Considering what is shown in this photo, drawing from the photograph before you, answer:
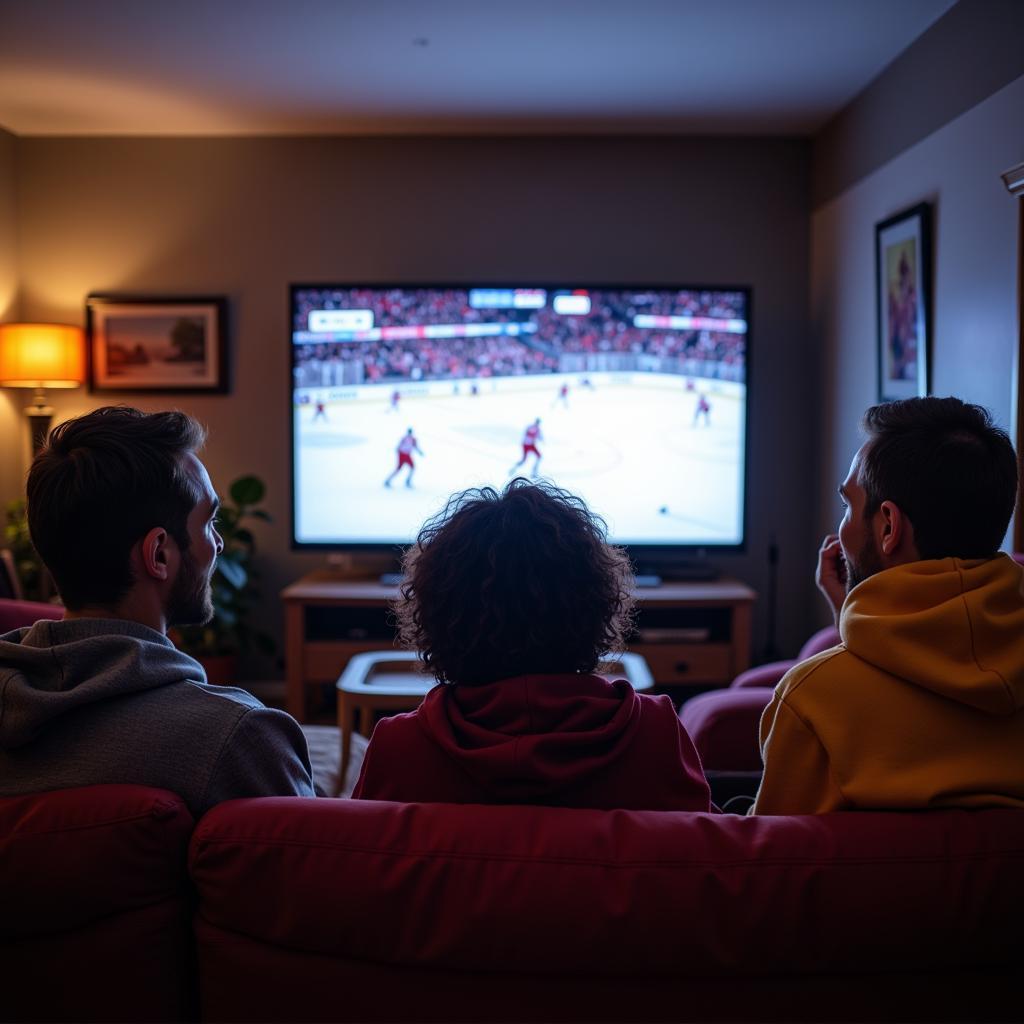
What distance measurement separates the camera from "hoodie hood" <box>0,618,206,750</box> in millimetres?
1107

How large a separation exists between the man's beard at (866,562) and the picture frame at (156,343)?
3.76 meters

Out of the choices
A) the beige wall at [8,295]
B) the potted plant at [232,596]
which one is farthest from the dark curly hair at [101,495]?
the beige wall at [8,295]

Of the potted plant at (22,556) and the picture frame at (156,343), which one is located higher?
the picture frame at (156,343)

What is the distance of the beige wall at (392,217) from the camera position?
4.57 meters

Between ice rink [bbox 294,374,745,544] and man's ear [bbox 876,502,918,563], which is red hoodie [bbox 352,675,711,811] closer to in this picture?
man's ear [bbox 876,502,918,563]

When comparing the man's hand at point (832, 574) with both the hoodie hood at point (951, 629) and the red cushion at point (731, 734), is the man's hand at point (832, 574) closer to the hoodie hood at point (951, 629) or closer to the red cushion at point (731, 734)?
the hoodie hood at point (951, 629)

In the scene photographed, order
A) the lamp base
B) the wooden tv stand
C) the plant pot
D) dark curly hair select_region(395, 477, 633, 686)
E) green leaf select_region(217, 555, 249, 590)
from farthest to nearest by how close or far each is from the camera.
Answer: the lamp base, the plant pot, green leaf select_region(217, 555, 249, 590), the wooden tv stand, dark curly hair select_region(395, 477, 633, 686)

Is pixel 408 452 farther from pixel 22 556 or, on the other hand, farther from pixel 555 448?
pixel 22 556

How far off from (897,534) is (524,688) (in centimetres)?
55

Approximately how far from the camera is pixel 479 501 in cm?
134

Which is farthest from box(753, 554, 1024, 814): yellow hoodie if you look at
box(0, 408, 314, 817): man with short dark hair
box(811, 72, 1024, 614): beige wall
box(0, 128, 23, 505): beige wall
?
box(0, 128, 23, 505): beige wall

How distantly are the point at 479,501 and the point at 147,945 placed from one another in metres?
0.65

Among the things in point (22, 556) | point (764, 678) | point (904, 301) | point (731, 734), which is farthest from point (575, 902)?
point (22, 556)

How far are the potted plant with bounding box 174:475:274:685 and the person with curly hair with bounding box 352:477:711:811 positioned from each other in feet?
10.3
